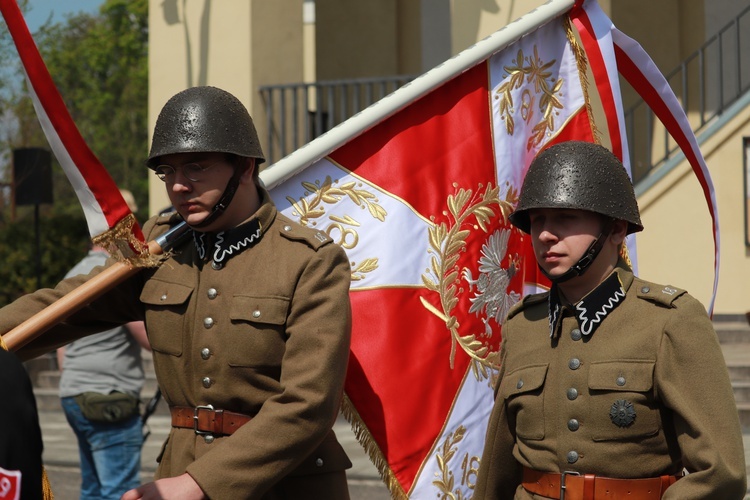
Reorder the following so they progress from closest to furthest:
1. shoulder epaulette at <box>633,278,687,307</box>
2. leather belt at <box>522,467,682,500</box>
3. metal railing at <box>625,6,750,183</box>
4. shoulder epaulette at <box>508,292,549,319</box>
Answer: leather belt at <box>522,467,682,500</box>
shoulder epaulette at <box>633,278,687,307</box>
shoulder epaulette at <box>508,292,549,319</box>
metal railing at <box>625,6,750,183</box>

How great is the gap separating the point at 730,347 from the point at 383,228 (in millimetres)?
9115

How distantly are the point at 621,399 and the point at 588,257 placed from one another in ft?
1.29

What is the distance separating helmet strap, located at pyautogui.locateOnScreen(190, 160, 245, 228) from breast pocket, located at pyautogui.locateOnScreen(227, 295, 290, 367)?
0.85 feet

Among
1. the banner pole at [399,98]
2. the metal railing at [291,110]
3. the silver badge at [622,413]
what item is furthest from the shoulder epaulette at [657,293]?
the metal railing at [291,110]

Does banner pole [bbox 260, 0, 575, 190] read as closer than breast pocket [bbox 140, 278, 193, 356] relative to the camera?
No

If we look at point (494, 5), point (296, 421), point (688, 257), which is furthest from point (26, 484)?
point (688, 257)

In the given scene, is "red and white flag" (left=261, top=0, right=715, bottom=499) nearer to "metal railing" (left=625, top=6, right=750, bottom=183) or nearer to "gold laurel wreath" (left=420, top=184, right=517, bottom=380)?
"gold laurel wreath" (left=420, top=184, right=517, bottom=380)

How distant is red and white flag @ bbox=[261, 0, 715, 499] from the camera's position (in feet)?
14.4

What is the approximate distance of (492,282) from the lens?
4.68 metres

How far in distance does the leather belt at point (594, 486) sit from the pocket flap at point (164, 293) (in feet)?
3.71

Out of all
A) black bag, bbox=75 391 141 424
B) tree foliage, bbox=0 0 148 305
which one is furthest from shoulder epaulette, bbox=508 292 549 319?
tree foliage, bbox=0 0 148 305

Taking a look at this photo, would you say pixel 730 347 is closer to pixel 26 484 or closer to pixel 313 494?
pixel 313 494

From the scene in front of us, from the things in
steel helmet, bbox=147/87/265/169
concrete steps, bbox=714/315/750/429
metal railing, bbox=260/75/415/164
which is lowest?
concrete steps, bbox=714/315/750/429

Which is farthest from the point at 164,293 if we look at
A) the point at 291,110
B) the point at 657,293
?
the point at 291,110
